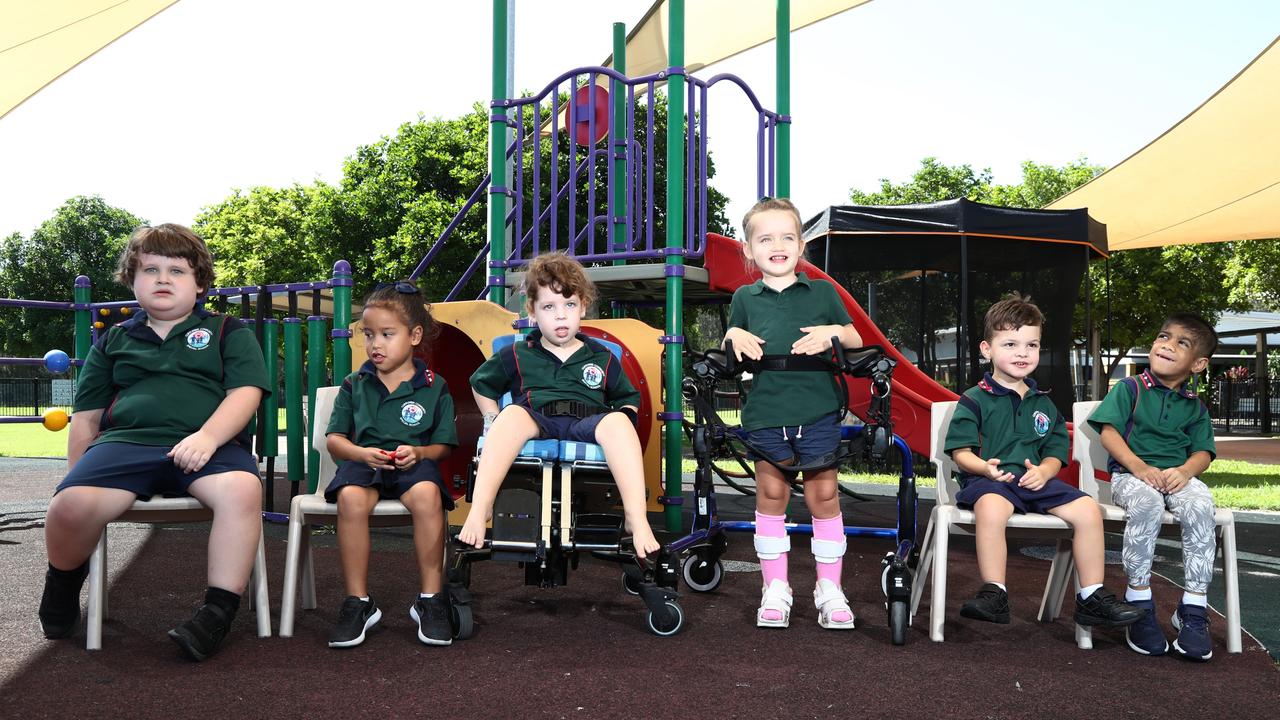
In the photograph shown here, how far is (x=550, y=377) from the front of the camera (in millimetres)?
3275

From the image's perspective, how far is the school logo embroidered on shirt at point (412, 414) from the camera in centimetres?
320

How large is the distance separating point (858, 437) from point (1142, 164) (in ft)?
26.0

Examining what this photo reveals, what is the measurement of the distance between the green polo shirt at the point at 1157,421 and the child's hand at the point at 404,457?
2.30 meters

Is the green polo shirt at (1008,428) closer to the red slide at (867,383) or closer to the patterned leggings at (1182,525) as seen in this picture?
the patterned leggings at (1182,525)

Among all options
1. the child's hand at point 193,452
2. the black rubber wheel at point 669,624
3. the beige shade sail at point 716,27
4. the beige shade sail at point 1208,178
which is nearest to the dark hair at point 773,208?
the black rubber wheel at point 669,624

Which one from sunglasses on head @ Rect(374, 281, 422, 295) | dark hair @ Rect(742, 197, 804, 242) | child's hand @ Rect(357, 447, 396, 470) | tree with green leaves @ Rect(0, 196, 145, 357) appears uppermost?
tree with green leaves @ Rect(0, 196, 145, 357)

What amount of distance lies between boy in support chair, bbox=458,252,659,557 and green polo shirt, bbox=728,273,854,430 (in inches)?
17.3

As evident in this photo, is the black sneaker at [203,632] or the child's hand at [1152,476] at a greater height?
the child's hand at [1152,476]

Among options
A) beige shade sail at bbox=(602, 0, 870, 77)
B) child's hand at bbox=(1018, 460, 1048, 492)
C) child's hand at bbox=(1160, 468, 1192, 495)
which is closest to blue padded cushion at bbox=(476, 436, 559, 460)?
child's hand at bbox=(1018, 460, 1048, 492)

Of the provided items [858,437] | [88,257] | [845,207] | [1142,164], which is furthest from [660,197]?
[88,257]

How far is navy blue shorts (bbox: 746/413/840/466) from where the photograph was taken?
316 centimetres

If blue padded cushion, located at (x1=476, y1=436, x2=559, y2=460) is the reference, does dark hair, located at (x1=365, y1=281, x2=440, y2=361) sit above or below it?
above

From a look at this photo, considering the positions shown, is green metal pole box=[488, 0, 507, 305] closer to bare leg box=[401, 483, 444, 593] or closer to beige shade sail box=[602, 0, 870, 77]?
bare leg box=[401, 483, 444, 593]

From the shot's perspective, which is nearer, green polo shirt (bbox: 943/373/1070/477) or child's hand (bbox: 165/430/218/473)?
child's hand (bbox: 165/430/218/473)
